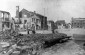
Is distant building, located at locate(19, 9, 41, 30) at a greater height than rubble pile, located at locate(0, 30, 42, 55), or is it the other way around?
distant building, located at locate(19, 9, 41, 30)

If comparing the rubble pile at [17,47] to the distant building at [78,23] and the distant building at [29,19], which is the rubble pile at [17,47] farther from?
the distant building at [78,23]

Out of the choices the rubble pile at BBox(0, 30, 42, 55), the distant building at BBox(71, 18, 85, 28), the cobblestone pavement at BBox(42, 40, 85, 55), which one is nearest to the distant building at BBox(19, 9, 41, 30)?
the cobblestone pavement at BBox(42, 40, 85, 55)

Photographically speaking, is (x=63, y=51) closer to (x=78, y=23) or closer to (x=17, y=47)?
(x=17, y=47)

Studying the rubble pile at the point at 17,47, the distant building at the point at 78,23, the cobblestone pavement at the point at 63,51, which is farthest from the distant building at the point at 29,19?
the distant building at the point at 78,23

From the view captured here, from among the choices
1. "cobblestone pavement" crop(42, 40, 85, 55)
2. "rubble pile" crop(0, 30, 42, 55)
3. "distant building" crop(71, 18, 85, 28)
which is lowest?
"cobblestone pavement" crop(42, 40, 85, 55)

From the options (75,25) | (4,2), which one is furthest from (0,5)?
(75,25)

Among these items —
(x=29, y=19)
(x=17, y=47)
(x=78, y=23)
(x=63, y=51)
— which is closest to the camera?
(x=17, y=47)

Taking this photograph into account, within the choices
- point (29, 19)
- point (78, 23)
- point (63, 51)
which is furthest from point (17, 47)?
point (78, 23)

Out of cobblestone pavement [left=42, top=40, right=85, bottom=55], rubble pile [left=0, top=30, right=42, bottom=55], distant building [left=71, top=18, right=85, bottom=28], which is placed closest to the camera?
rubble pile [left=0, top=30, right=42, bottom=55]

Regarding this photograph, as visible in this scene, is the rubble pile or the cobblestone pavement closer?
the rubble pile

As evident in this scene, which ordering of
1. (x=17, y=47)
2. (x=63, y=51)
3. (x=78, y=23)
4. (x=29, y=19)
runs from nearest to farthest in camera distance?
(x=17, y=47) → (x=63, y=51) → (x=29, y=19) → (x=78, y=23)

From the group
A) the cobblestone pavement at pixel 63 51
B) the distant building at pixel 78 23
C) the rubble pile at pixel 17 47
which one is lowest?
A: the cobblestone pavement at pixel 63 51

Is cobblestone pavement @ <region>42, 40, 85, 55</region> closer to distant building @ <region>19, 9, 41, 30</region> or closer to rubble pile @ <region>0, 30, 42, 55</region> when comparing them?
rubble pile @ <region>0, 30, 42, 55</region>

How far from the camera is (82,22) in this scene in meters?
47.3
